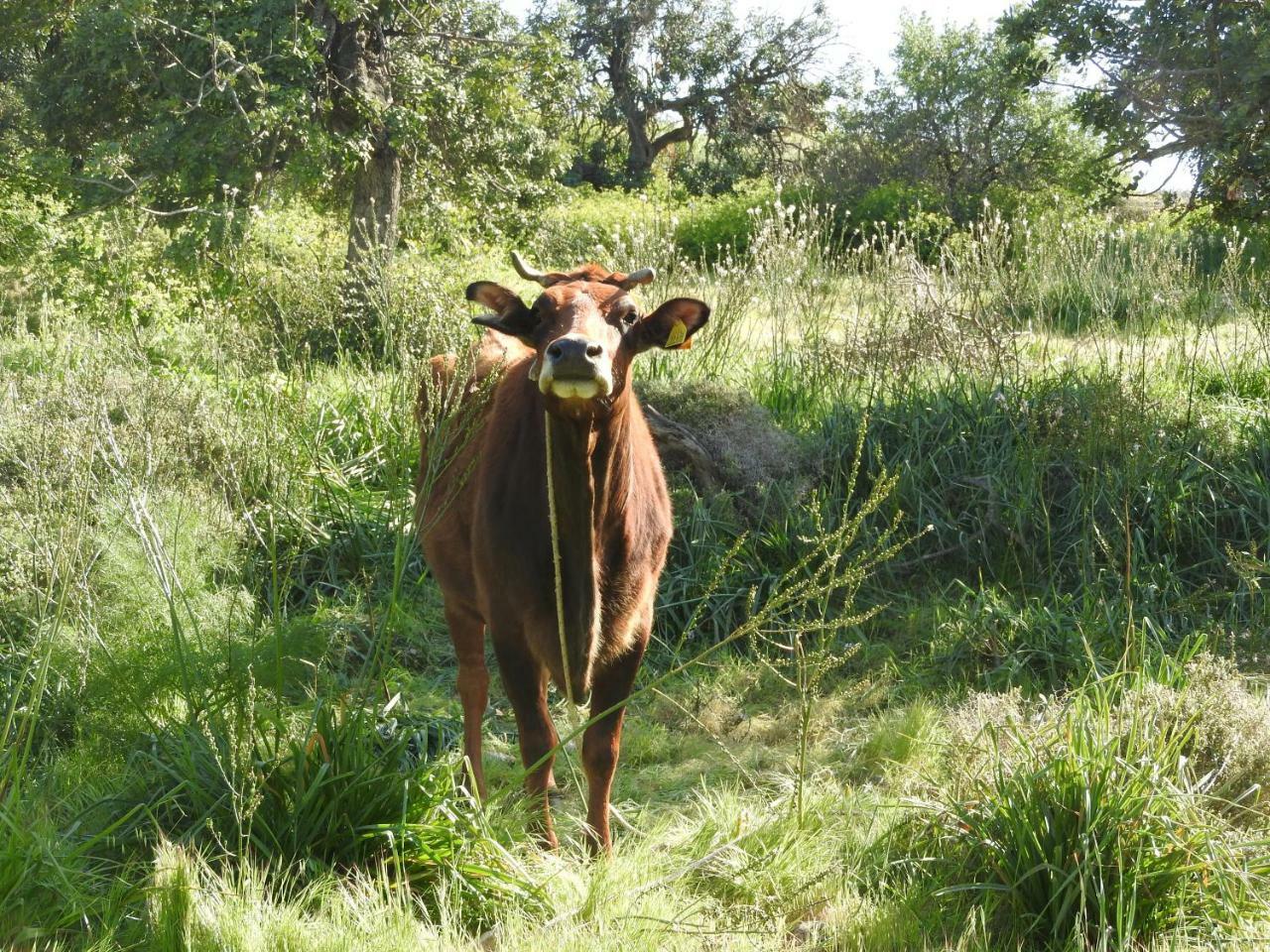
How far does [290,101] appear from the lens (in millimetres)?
10797

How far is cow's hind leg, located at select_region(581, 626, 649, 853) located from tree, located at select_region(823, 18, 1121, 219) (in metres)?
21.3

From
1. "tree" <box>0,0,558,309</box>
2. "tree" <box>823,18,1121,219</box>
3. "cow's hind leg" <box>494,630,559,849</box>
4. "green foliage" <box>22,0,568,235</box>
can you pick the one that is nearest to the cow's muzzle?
"cow's hind leg" <box>494,630,559,849</box>

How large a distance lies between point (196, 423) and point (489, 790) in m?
2.61

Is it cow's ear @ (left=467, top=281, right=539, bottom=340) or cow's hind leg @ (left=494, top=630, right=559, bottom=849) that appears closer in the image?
cow's ear @ (left=467, top=281, right=539, bottom=340)

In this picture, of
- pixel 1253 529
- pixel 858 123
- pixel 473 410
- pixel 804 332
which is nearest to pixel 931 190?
pixel 858 123

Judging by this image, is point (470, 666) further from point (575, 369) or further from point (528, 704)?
point (575, 369)

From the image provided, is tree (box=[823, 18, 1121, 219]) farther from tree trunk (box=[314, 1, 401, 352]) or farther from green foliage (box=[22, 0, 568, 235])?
tree trunk (box=[314, 1, 401, 352])

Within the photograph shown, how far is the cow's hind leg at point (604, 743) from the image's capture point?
420 centimetres

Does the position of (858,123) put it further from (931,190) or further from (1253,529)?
(1253,529)

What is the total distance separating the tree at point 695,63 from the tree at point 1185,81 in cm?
2307

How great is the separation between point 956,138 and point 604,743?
2608 cm

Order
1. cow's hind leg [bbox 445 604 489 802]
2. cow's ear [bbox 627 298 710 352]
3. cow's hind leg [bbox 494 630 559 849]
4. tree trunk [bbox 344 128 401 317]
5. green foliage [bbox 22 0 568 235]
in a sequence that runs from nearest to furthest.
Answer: cow's ear [bbox 627 298 710 352] < cow's hind leg [bbox 494 630 559 849] < cow's hind leg [bbox 445 604 489 802] < green foliage [bbox 22 0 568 235] < tree trunk [bbox 344 128 401 317]

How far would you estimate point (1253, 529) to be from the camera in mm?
7055

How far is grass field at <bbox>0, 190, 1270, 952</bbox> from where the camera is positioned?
3375 millimetres
